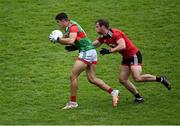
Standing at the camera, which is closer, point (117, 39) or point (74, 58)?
point (117, 39)

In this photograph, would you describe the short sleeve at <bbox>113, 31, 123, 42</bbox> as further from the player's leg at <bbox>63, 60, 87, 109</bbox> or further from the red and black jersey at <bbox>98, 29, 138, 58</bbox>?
the player's leg at <bbox>63, 60, 87, 109</bbox>

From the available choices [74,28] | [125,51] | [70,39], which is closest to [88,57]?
[70,39]

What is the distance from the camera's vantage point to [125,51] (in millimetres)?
13594

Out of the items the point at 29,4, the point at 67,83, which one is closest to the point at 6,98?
the point at 67,83

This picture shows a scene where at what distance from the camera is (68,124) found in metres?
12.1

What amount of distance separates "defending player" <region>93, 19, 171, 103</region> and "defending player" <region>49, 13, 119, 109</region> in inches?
14.6

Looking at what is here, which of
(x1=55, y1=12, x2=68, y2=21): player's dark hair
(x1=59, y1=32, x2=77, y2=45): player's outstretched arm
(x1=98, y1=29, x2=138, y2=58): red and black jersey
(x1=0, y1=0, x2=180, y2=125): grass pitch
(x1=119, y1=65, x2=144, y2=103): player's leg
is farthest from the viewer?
(x1=119, y1=65, x2=144, y2=103): player's leg

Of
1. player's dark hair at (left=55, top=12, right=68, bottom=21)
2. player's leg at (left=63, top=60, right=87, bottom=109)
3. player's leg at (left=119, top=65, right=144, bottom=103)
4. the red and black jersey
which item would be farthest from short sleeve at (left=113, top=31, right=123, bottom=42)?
player's dark hair at (left=55, top=12, right=68, bottom=21)

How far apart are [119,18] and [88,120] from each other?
878 centimetres

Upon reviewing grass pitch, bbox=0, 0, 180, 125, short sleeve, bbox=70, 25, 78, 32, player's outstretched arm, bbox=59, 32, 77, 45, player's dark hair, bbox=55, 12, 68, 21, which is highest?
player's dark hair, bbox=55, 12, 68, 21

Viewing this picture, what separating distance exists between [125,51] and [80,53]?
1012 mm

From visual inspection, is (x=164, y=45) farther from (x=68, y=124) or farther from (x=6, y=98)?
(x=68, y=124)

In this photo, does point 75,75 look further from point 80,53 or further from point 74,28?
point 74,28

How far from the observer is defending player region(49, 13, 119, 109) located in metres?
13.3
